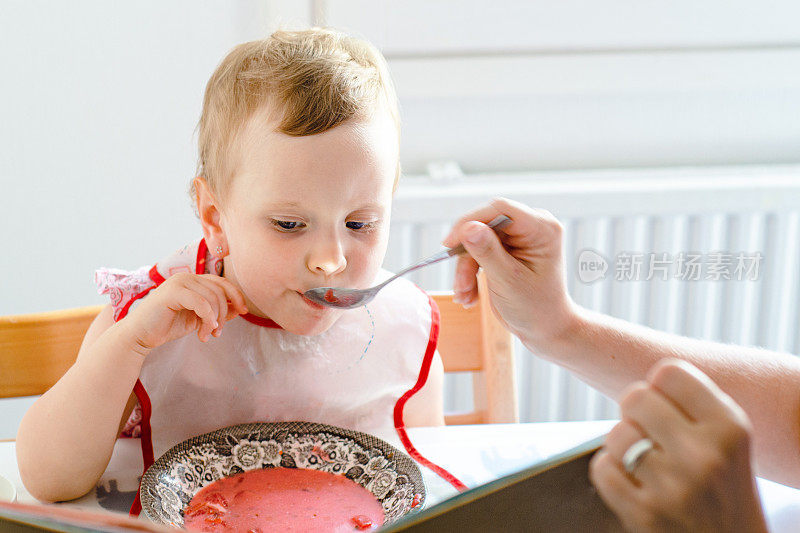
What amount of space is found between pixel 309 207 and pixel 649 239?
1236 mm

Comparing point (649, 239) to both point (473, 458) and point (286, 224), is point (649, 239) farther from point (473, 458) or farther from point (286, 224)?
point (286, 224)

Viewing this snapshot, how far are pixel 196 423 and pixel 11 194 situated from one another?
3.55ft

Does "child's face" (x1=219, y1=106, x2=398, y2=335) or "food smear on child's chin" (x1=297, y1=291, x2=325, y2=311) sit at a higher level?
"child's face" (x1=219, y1=106, x2=398, y2=335)

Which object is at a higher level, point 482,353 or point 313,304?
point 313,304

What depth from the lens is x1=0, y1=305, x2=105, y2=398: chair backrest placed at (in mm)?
1041

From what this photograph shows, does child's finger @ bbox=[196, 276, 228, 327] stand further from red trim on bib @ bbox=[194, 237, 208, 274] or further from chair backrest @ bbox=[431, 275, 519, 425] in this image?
chair backrest @ bbox=[431, 275, 519, 425]

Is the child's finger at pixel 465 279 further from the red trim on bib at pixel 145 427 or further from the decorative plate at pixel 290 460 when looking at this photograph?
the red trim on bib at pixel 145 427

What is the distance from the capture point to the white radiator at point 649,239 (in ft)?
5.92

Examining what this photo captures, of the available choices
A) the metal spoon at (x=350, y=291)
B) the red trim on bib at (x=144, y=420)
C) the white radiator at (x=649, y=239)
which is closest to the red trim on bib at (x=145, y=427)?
the red trim on bib at (x=144, y=420)

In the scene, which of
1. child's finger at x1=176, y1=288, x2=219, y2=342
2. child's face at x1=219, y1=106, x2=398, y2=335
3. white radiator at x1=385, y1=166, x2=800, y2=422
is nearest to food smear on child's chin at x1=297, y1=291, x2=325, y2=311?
child's face at x1=219, y1=106, x2=398, y2=335

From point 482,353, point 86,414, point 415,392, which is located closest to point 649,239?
point 482,353

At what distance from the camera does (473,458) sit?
90cm

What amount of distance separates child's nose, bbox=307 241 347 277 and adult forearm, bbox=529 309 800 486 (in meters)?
0.26

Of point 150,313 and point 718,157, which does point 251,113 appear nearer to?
point 150,313
